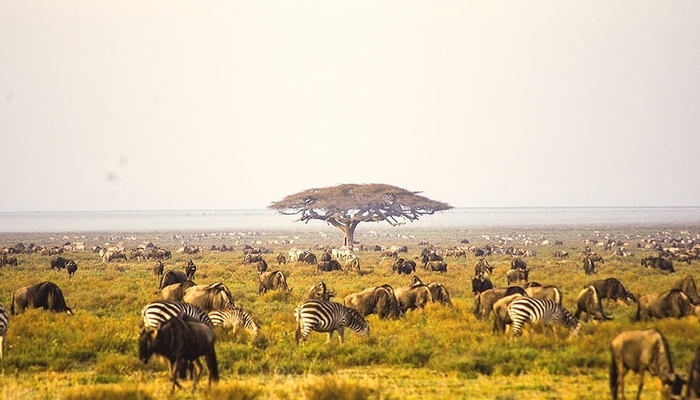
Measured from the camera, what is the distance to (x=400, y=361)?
16.3 meters

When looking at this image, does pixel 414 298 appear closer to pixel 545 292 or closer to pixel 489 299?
pixel 489 299

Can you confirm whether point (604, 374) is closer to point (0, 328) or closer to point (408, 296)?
point (408, 296)

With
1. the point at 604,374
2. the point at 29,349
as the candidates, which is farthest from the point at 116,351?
the point at 604,374

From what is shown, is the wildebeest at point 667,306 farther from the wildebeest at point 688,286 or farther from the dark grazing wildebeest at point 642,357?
the dark grazing wildebeest at point 642,357

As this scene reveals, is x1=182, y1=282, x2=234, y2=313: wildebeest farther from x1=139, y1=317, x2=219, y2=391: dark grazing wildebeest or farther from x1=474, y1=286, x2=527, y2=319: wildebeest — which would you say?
x1=139, y1=317, x2=219, y2=391: dark grazing wildebeest

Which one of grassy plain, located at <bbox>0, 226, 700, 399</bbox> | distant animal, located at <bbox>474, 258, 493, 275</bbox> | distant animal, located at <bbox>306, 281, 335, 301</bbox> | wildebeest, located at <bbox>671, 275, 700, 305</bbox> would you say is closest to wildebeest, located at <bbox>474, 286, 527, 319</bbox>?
grassy plain, located at <bbox>0, 226, 700, 399</bbox>

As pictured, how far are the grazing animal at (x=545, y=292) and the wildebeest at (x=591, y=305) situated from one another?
1131mm

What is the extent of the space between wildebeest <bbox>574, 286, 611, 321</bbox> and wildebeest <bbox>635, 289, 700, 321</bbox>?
1098 millimetres

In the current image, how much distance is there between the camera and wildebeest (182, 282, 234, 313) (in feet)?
68.1

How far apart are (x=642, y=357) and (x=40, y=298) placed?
19.4 metres

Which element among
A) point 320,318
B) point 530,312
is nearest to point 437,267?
point 530,312

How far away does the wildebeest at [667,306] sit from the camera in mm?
20719

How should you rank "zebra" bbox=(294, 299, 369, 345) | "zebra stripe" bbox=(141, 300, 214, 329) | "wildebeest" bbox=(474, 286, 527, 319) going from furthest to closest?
"wildebeest" bbox=(474, 286, 527, 319), "zebra" bbox=(294, 299, 369, 345), "zebra stripe" bbox=(141, 300, 214, 329)

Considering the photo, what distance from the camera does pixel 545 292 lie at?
69.4ft
